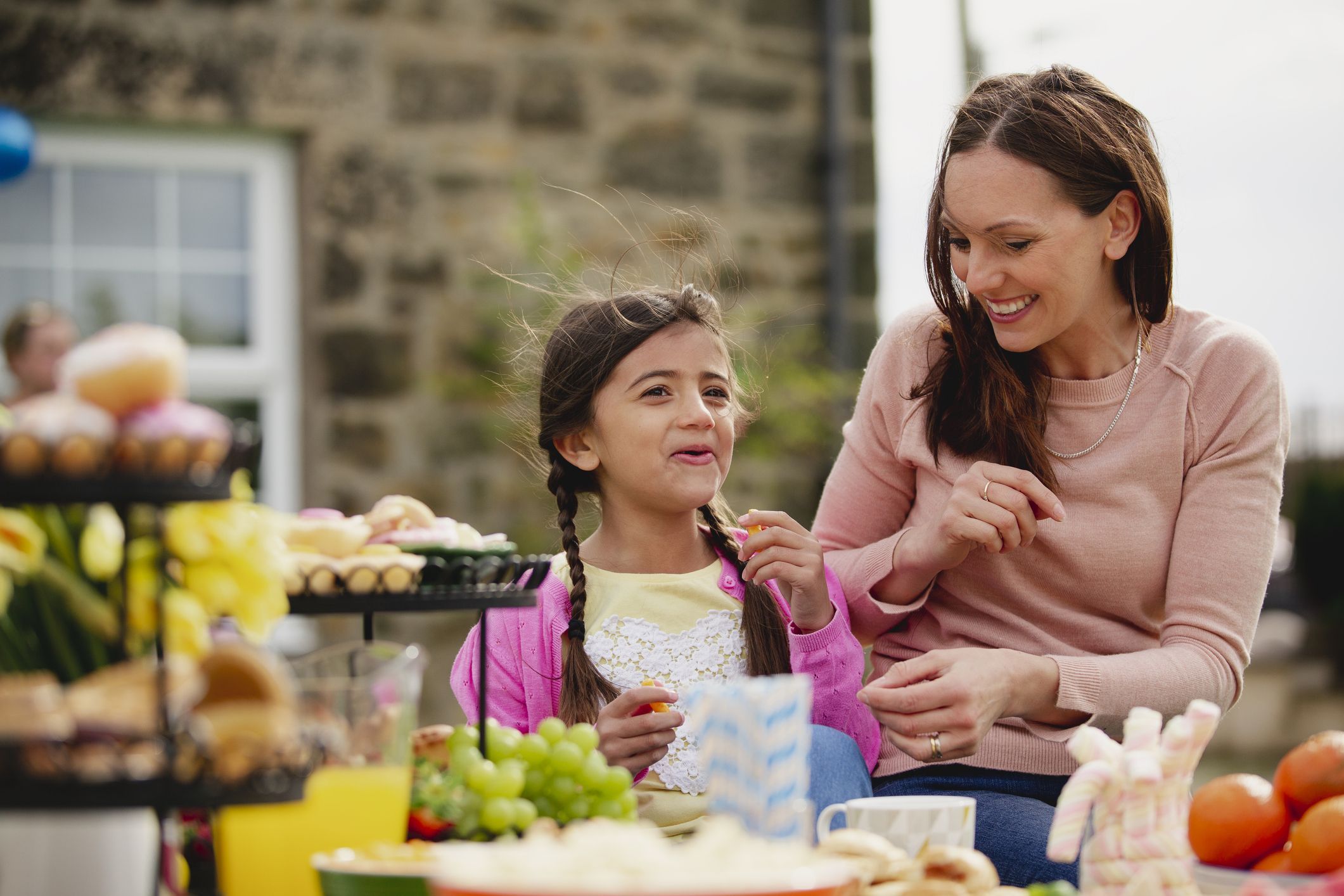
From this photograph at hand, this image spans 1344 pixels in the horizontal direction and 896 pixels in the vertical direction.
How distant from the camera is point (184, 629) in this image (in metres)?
1.13

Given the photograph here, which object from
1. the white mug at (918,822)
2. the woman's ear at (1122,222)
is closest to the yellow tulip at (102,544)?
the white mug at (918,822)

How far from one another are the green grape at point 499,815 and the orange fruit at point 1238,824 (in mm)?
671

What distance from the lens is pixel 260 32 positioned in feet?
16.6

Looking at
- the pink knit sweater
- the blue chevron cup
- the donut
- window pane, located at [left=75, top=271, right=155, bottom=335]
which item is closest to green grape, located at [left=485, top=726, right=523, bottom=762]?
the blue chevron cup

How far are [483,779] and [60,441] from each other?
0.57 m

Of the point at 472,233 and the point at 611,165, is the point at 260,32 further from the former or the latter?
the point at 611,165

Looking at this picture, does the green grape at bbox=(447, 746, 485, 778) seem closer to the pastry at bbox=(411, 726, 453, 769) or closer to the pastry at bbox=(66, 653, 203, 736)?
the pastry at bbox=(411, 726, 453, 769)

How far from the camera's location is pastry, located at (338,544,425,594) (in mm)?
1323

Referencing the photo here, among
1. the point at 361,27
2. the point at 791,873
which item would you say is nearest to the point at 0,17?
the point at 361,27

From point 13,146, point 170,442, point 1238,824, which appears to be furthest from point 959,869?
point 13,146

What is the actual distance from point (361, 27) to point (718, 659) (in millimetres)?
3745

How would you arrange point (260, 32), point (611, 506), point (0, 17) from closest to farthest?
point (611, 506) → point (0, 17) → point (260, 32)

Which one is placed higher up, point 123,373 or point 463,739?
point 123,373

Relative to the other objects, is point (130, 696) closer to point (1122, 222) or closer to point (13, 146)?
point (1122, 222)
